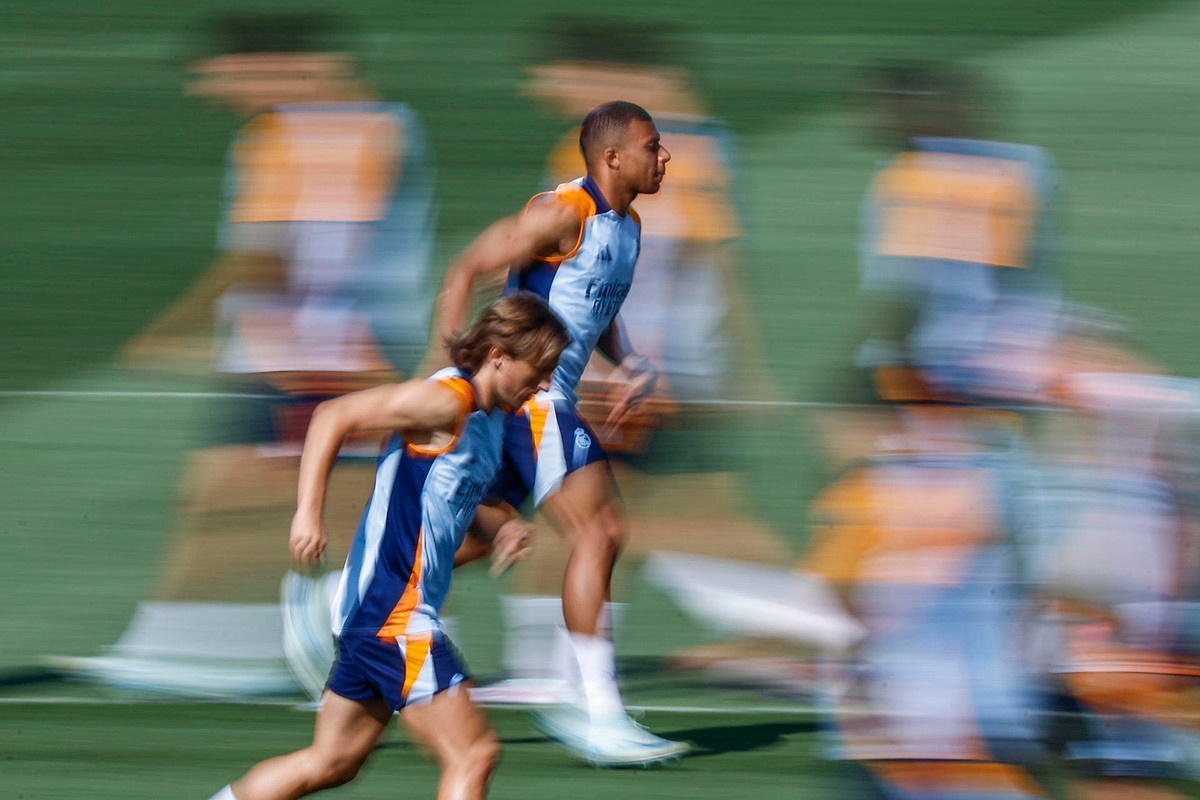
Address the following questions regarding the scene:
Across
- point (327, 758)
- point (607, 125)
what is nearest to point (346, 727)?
point (327, 758)

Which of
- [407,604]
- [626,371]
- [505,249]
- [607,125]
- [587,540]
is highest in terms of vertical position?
[607,125]

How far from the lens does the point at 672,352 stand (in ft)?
23.7

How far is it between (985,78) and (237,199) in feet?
17.0

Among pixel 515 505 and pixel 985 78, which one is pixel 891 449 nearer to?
pixel 515 505

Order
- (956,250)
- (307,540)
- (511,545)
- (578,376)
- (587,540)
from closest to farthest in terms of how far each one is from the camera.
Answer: (307,540) → (511,545) → (587,540) → (578,376) → (956,250)

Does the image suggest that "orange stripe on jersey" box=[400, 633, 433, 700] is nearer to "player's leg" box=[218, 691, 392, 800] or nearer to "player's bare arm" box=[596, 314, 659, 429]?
"player's leg" box=[218, 691, 392, 800]

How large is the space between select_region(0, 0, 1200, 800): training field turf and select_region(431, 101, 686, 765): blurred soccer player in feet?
1.07

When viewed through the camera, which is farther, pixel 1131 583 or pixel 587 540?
pixel 587 540

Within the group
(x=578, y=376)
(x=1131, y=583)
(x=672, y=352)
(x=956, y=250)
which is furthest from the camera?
(x=672, y=352)

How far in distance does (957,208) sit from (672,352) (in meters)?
1.28

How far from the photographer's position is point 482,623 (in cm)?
671

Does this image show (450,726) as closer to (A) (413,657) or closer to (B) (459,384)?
(A) (413,657)

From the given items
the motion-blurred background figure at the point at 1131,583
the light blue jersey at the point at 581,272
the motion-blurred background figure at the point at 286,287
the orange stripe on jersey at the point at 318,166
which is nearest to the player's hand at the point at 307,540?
the light blue jersey at the point at 581,272

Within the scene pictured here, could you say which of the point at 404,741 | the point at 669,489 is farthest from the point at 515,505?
Result: the point at 669,489
